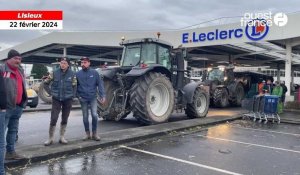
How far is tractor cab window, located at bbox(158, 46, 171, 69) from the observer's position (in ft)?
36.1

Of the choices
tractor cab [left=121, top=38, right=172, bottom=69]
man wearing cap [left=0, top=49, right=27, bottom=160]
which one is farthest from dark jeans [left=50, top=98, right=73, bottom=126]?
tractor cab [left=121, top=38, right=172, bottom=69]

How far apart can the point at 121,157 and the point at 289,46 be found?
1840 centimetres

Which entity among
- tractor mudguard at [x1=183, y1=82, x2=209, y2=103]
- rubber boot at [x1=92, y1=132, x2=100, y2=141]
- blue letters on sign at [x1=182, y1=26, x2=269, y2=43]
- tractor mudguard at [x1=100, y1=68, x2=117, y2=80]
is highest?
blue letters on sign at [x1=182, y1=26, x2=269, y2=43]

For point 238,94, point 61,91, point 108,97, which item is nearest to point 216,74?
point 238,94

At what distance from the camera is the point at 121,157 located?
6.62 m

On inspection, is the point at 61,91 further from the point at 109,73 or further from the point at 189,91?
the point at 189,91

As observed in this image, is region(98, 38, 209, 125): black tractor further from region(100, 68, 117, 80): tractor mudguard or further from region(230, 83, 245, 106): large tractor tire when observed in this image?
region(230, 83, 245, 106): large tractor tire

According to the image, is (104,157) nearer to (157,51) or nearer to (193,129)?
(193,129)

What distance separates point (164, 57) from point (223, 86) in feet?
27.3

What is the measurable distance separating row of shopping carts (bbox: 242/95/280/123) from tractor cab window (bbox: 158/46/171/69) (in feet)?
13.5

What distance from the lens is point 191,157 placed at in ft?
22.2

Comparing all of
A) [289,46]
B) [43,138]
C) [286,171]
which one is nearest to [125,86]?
[43,138]

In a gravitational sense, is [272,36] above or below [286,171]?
above

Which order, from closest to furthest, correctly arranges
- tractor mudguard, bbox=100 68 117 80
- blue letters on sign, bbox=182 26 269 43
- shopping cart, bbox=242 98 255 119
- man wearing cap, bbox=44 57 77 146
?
man wearing cap, bbox=44 57 77 146 < tractor mudguard, bbox=100 68 117 80 < shopping cart, bbox=242 98 255 119 < blue letters on sign, bbox=182 26 269 43
